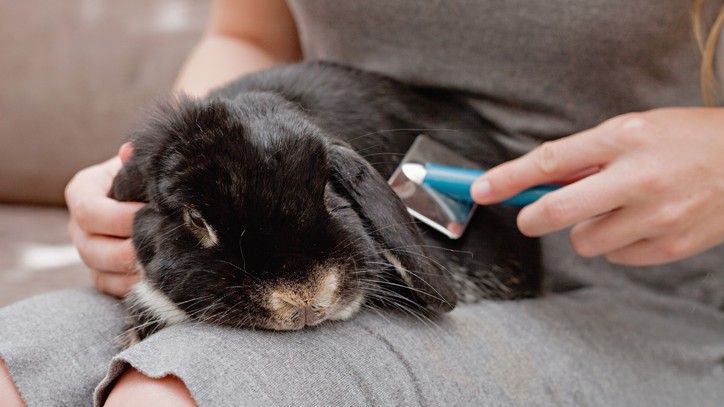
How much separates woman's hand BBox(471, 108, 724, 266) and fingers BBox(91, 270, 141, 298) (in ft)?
1.47

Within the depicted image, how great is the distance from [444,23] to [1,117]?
1291 millimetres

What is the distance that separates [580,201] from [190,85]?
0.75 meters

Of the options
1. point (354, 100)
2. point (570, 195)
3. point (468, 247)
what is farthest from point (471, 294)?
point (354, 100)

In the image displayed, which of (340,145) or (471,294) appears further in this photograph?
(471,294)

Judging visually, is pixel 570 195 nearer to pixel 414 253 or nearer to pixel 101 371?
pixel 414 253

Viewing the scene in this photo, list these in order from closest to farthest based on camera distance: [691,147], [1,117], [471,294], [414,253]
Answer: [414,253] < [691,147] < [471,294] < [1,117]

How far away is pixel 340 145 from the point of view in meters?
0.85

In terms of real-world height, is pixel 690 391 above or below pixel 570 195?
below

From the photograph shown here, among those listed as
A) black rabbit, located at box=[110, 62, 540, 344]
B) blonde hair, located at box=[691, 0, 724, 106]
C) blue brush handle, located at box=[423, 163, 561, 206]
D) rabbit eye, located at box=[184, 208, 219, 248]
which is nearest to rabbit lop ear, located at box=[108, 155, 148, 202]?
black rabbit, located at box=[110, 62, 540, 344]

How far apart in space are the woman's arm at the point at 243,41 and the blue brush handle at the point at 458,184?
513 millimetres

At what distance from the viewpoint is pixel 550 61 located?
111cm

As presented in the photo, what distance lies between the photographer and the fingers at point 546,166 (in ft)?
3.00

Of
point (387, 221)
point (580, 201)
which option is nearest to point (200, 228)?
point (387, 221)

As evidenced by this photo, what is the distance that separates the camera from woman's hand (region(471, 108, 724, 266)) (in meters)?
0.90
